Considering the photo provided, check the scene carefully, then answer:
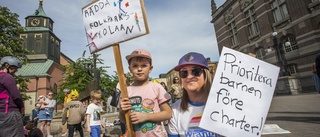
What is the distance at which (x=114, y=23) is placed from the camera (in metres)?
1.91

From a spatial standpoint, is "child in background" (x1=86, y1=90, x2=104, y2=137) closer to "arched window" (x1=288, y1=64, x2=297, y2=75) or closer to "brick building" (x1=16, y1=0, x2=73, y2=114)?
"arched window" (x1=288, y1=64, x2=297, y2=75)

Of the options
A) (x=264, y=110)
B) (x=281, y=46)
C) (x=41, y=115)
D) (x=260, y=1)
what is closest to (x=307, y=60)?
(x=281, y=46)

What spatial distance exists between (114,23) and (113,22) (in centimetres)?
2

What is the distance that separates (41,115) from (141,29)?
5538 millimetres

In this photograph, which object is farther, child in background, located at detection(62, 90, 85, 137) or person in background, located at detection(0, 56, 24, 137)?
child in background, located at detection(62, 90, 85, 137)

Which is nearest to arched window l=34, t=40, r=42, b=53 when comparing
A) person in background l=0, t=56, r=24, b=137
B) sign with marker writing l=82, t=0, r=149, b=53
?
person in background l=0, t=56, r=24, b=137

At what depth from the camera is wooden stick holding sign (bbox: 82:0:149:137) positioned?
1829 millimetres

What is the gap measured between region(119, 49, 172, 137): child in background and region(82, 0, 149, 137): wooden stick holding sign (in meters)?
0.21

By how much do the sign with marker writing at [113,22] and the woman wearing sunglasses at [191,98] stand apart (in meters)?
0.64

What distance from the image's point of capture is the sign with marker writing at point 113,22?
1.84m

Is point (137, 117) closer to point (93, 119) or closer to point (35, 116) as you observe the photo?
point (93, 119)

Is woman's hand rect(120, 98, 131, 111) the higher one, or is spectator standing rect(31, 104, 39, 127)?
woman's hand rect(120, 98, 131, 111)

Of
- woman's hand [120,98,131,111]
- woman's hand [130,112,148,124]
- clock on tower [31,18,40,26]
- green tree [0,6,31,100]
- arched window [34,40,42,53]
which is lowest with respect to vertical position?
woman's hand [130,112,148,124]

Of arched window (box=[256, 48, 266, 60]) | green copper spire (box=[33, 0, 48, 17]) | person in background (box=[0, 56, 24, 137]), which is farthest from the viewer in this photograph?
green copper spire (box=[33, 0, 48, 17])
